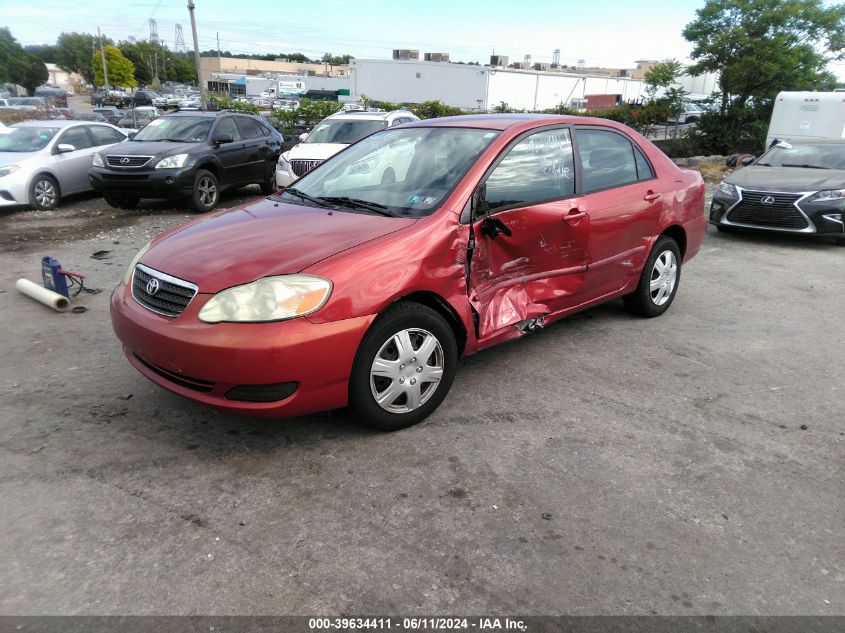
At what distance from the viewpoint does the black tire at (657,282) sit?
529 centimetres

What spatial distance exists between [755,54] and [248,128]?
693 inches

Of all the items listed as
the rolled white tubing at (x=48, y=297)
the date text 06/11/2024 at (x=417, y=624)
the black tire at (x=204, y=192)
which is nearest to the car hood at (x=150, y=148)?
the black tire at (x=204, y=192)

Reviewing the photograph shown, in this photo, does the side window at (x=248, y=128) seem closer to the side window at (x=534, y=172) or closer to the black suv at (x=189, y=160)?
the black suv at (x=189, y=160)

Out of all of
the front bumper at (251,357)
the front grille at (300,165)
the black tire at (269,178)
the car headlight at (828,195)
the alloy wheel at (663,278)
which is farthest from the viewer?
the black tire at (269,178)

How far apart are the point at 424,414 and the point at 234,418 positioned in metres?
1.11

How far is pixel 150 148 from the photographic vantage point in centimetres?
1044

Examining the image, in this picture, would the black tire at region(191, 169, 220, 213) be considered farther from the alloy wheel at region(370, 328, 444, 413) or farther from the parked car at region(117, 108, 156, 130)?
the parked car at region(117, 108, 156, 130)

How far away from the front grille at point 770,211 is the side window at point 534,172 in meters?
5.66

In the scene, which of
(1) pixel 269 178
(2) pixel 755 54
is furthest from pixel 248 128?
(2) pixel 755 54

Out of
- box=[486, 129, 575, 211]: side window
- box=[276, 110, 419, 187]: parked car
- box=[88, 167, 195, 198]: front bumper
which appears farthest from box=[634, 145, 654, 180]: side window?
box=[88, 167, 195, 198]: front bumper

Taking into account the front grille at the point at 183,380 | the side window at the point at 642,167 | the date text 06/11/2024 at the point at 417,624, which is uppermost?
the side window at the point at 642,167

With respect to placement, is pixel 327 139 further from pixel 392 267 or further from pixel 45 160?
pixel 392 267

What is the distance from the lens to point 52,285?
229 inches

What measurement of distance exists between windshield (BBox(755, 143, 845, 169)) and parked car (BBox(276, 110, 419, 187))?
630cm
